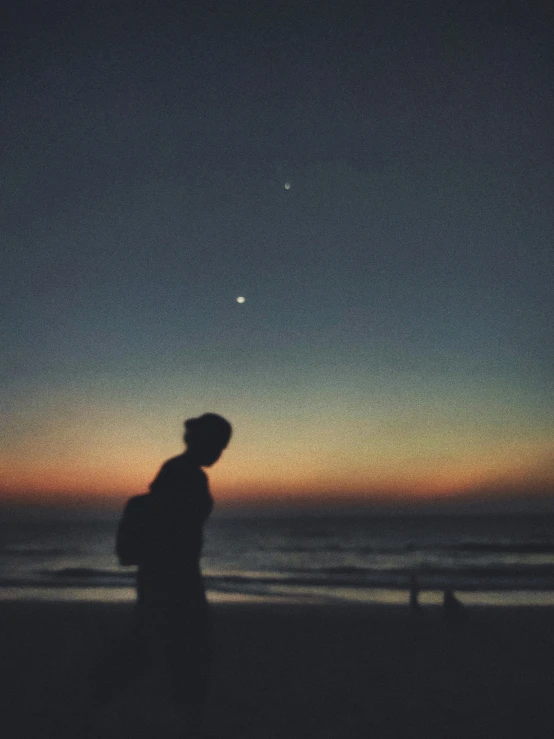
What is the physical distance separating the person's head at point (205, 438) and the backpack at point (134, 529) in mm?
353

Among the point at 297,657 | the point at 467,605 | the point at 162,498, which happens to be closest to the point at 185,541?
the point at 162,498

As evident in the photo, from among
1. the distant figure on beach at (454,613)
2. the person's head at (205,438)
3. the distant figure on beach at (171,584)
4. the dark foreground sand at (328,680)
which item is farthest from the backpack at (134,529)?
the distant figure on beach at (454,613)

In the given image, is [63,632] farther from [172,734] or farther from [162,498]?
[162,498]

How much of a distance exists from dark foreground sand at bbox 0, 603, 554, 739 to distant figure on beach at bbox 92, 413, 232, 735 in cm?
100

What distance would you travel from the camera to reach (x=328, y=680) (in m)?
6.55

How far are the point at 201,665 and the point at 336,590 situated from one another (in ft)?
56.4

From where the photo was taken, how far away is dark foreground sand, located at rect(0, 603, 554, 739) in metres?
4.82

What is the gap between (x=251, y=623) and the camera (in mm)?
11367

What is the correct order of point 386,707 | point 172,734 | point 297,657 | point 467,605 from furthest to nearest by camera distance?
point 467,605, point 297,657, point 386,707, point 172,734

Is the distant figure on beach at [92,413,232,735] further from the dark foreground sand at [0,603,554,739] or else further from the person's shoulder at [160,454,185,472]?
the dark foreground sand at [0,603,554,739]

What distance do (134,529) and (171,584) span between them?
31 cm

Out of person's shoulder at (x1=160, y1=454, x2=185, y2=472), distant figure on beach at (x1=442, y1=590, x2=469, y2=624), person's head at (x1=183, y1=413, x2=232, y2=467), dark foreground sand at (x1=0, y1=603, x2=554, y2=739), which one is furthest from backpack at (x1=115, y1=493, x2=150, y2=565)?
distant figure on beach at (x1=442, y1=590, x2=469, y2=624)

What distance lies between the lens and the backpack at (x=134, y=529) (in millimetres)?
2873

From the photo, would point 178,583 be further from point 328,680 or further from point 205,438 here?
point 328,680
